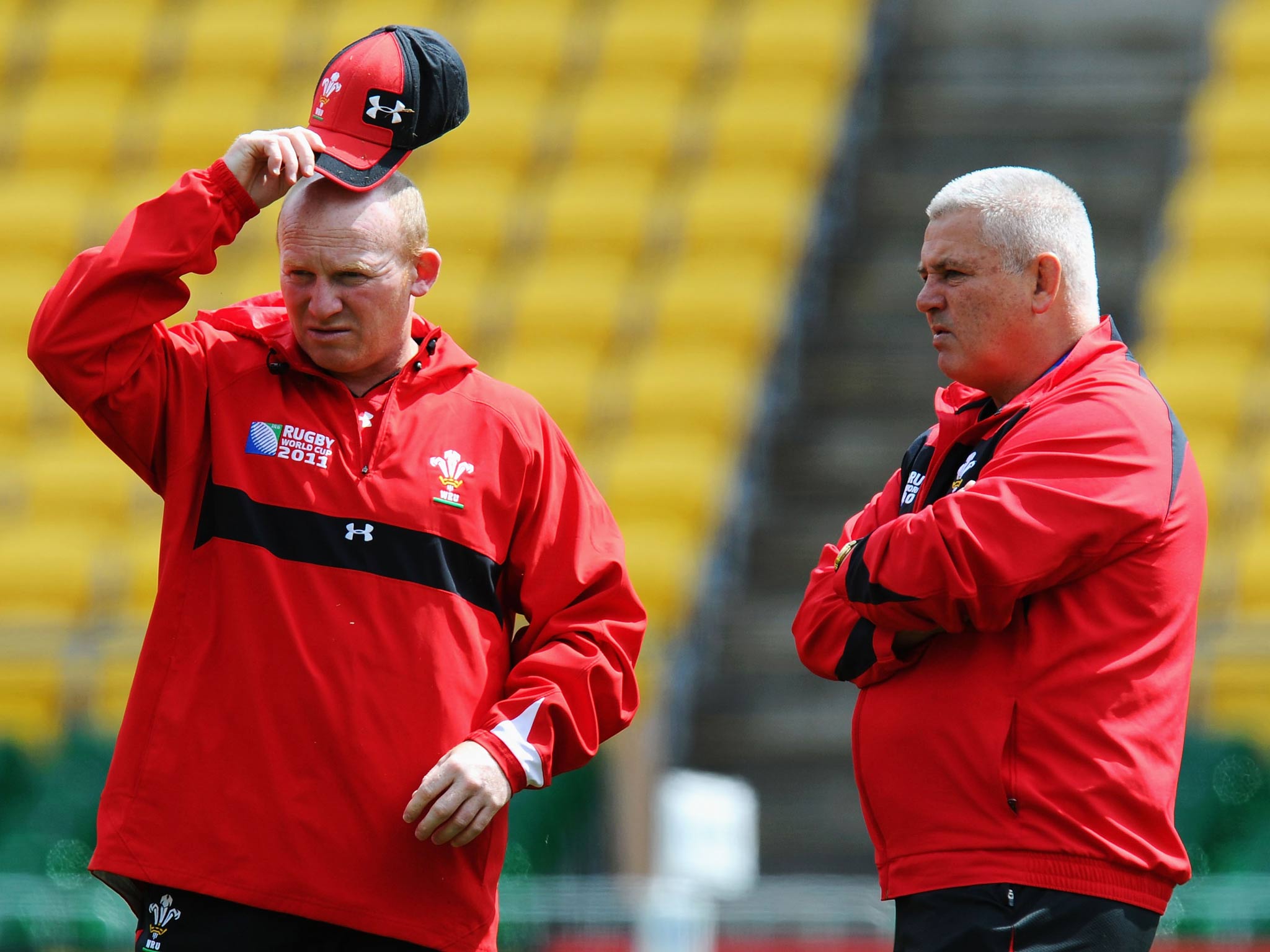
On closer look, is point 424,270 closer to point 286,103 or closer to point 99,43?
point 286,103

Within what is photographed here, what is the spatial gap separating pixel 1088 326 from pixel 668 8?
7.77m

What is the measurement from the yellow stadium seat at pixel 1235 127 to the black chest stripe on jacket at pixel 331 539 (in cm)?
685

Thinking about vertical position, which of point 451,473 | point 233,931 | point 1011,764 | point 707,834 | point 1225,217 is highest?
point 1225,217

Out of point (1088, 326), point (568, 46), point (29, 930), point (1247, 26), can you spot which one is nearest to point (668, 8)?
point (568, 46)

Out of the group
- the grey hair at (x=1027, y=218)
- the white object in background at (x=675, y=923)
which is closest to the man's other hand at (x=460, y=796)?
the grey hair at (x=1027, y=218)

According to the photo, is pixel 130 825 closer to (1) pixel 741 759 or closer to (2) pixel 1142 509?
(2) pixel 1142 509

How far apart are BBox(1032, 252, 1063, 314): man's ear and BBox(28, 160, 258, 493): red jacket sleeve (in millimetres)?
1193

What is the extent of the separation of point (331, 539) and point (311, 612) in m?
0.11

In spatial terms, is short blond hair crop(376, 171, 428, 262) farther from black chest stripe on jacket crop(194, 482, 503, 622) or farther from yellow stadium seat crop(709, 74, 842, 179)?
yellow stadium seat crop(709, 74, 842, 179)

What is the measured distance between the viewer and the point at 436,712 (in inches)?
116

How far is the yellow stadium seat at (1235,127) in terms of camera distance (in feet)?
29.5

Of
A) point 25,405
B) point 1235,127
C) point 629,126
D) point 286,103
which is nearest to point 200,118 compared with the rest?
point 286,103

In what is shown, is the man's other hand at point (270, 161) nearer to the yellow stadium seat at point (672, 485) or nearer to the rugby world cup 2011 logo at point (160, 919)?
the rugby world cup 2011 logo at point (160, 919)

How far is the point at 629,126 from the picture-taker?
32.3 feet
